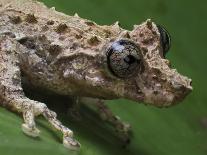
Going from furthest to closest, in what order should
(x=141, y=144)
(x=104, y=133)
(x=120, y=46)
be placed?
(x=141, y=144), (x=104, y=133), (x=120, y=46)

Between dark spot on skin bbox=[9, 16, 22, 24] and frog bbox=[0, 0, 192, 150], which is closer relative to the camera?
frog bbox=[0, 0, 192, 150]

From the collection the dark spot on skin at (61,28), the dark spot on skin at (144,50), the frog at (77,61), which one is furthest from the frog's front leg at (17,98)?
the dark spot on skin at (144,50)

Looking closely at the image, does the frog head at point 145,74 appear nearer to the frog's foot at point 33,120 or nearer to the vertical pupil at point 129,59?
the vertical pupil at point 129,59

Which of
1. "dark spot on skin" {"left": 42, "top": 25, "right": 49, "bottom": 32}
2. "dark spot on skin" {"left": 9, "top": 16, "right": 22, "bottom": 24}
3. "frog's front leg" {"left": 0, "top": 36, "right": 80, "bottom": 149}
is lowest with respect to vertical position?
"frog's front leg" {"left": 0, "top": 36, "right": 80, "bottom": 149}

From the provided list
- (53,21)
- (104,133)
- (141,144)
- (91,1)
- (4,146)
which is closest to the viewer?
(4,146)

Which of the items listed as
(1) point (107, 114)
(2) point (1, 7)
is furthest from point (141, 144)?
(2) point (1, 7)

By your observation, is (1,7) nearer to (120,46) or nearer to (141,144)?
(120,46)

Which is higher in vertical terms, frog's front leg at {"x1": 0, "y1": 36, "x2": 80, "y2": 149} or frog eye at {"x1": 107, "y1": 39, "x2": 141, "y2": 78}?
frog eye at {"x1": 107, "y1": 39, "x2": 141, "y2": 78}

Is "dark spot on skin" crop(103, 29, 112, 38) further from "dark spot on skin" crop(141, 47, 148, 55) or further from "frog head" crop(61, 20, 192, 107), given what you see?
"dark spot on skin" crop(141, 47, 148, 55)

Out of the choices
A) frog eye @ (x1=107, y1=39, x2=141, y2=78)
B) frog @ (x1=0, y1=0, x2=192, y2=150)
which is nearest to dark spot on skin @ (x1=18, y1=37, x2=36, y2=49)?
frog @ (x1=0, y1=0, x2=192, y2=150)
